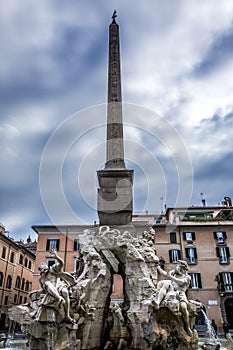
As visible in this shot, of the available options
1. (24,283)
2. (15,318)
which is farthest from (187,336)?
(24,283)

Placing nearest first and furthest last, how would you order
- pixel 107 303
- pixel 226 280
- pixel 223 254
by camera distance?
pixel 107 303, pixel 226 280, pixel 223 254

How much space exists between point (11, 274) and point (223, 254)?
16665mm

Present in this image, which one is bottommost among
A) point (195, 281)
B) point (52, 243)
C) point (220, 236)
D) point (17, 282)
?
point (195, 281)

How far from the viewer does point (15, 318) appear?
7543 mm

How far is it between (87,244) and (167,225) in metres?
15.9

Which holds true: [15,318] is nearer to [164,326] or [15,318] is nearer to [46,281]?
[46,281]

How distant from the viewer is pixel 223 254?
23.2 meters

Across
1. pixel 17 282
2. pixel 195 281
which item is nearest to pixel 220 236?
pixel 195 281

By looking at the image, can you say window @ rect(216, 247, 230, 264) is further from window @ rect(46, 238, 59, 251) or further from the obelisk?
the obelisk

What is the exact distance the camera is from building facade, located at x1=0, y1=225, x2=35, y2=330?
23812 millimetres

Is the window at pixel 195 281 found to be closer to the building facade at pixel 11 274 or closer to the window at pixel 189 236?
the window at pixel 189 236

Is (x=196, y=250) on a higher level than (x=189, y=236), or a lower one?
lower

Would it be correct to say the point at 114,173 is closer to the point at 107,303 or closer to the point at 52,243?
the point at 107,303

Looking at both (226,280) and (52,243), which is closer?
(226,280)
